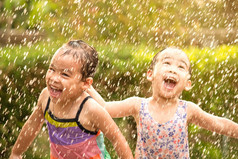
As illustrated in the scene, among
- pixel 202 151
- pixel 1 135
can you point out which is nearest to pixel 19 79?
pixel 1 135

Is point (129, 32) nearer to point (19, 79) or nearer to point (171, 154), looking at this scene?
point (19, 79)

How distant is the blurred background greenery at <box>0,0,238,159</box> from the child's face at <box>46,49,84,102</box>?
1.64m

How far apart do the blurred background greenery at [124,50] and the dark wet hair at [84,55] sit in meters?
1.50

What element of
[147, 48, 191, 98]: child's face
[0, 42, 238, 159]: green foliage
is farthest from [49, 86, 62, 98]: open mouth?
[0, 42, 238, 159]: green foliage

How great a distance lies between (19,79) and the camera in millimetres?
4375

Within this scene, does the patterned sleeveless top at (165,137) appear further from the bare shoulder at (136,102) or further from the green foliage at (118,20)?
the green foliage at (118,20)

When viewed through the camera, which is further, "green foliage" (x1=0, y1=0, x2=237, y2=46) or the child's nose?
"green foliage" (x1=0, y1=0, x2=237, y2=46)

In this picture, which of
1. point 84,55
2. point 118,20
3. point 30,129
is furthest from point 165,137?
point 118,20

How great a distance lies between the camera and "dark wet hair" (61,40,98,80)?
2719 mm

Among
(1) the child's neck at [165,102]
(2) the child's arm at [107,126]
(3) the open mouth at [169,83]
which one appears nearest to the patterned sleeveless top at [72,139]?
(2) the child's arm at [107,126]

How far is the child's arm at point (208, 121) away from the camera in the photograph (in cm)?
300

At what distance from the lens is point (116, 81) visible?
14.5 ft

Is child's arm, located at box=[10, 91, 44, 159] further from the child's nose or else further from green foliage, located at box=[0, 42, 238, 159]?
green foliage, located at box=[0, 42, 238, 159]

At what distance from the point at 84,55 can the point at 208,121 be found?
3.73 ft
